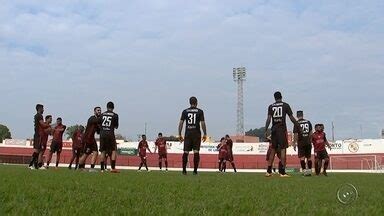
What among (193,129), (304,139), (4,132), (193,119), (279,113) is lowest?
(304,139)

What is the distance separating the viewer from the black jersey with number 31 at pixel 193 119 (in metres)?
13.3

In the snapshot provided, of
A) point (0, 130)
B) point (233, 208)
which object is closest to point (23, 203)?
point (233, 208)

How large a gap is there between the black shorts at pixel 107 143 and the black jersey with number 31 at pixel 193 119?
2.49 m

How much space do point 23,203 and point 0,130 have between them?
150422 millimetres

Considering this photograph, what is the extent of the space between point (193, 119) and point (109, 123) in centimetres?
269

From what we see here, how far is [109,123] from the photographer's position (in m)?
14.3

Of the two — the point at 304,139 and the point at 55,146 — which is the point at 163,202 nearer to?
the point at 304,139

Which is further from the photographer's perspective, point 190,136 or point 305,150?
point 305,150

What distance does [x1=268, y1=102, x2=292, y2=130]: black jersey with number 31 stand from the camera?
42.4 ft

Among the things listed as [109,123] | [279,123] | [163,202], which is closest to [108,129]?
[109,123]

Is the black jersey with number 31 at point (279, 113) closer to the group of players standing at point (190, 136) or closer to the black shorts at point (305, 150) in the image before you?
the group of players standing at point (190, 136)

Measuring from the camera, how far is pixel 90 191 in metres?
5.94

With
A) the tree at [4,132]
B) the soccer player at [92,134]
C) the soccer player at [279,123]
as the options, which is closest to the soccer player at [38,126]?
the soccer player at [92,134]

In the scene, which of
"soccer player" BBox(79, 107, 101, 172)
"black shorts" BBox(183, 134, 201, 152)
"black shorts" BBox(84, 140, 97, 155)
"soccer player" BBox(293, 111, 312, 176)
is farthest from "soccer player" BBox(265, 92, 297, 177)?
"black shorts" BBox(84, 140, 97, 155)
